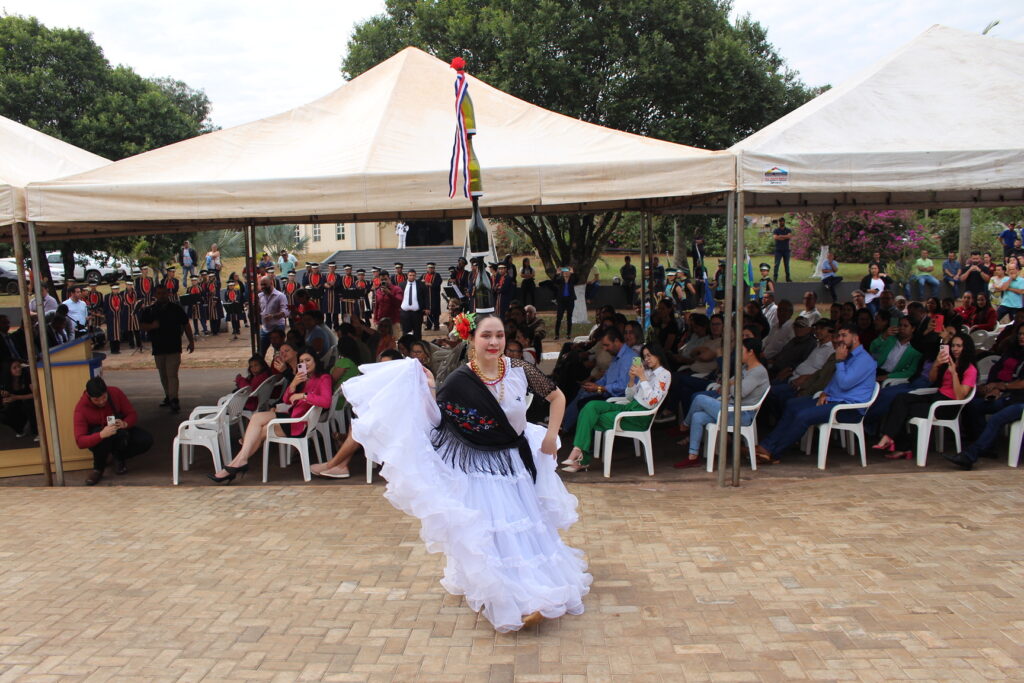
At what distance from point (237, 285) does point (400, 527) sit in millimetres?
14805

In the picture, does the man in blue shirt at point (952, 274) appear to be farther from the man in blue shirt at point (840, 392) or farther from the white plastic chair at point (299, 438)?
the white plastic chair at point (299, 438)

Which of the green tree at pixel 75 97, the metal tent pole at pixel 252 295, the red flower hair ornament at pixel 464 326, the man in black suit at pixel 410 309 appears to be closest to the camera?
the red flower hair ornament at pixel 464 326

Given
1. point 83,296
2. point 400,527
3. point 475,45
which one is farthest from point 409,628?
point 475,45

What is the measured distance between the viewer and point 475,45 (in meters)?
19.9

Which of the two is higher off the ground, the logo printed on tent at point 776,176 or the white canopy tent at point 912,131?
the white canopy tent at point 912,131

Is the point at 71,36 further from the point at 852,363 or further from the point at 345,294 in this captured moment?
the point at 852,363

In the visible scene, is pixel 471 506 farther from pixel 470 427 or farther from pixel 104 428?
pixel 104 428

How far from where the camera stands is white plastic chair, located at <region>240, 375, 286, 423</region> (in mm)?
7852

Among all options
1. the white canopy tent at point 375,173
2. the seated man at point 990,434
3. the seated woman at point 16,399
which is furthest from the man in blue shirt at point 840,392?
the seated woman at point 16,399

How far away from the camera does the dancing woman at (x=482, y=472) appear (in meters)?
3.90

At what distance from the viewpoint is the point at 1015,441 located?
6.86 metres

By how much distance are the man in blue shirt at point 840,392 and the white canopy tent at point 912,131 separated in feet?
4.81

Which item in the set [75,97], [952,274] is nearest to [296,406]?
[952,274]

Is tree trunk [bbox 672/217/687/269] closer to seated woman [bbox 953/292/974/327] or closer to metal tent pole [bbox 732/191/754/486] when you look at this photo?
seated woman [bbox 953/292/974/327]
